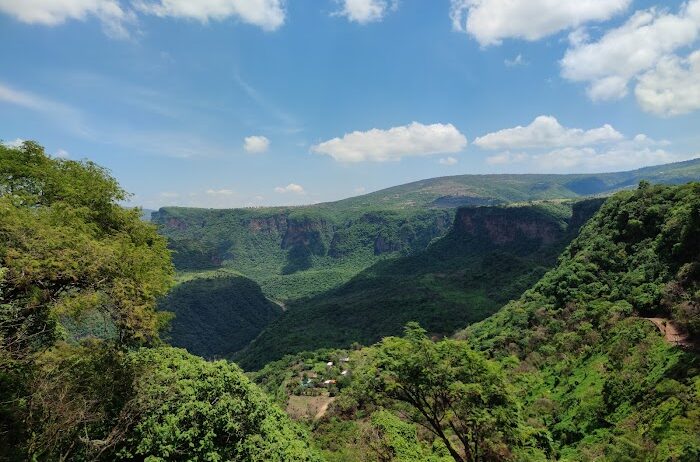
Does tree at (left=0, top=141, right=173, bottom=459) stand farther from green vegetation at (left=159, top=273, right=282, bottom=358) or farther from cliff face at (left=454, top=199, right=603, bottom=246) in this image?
cliff face at (left=454, top=199, right=603, bottom=246)

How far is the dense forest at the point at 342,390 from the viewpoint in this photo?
12477mm

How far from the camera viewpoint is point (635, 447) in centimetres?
1881

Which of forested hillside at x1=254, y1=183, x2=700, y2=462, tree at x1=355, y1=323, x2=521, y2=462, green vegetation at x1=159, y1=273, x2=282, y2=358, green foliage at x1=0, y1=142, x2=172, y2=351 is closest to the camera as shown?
green foliage at x1=0, y1=142, x2=172, y2=351

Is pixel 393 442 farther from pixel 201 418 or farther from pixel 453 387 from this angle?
pixel 201 418

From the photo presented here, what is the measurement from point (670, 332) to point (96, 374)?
115ft

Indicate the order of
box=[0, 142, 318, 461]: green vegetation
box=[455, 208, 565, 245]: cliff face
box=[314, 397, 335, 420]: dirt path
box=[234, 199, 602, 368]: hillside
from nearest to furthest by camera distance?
box=[0, 142, 318, 461]: green vegetation
box=[314, 397, 335, 420]: dirt path
box=[234, 199, 602, 368]: hillside
box=[455, 208, 565, 245]: cliff face

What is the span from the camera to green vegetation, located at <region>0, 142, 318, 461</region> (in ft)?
38.1

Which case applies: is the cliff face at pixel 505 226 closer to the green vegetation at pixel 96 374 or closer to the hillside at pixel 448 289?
the hillside at pixel 448 289

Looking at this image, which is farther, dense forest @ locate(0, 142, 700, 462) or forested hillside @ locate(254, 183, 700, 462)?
forested hillside @ locate(254, 183, 700, 462)

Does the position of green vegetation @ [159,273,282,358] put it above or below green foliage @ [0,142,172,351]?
below

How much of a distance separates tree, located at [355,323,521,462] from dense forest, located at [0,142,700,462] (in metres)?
0.08

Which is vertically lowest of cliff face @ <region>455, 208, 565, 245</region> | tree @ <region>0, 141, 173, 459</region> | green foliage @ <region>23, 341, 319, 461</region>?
cliff face @ <region>455, 208, 565, 245</region>

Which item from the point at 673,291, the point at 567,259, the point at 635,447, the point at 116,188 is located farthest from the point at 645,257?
the point at 116,188

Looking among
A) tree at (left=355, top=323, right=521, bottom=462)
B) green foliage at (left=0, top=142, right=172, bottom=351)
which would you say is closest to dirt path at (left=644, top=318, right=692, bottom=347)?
Answer: tree at (left=355, top=323, right=521, bottom=462)
